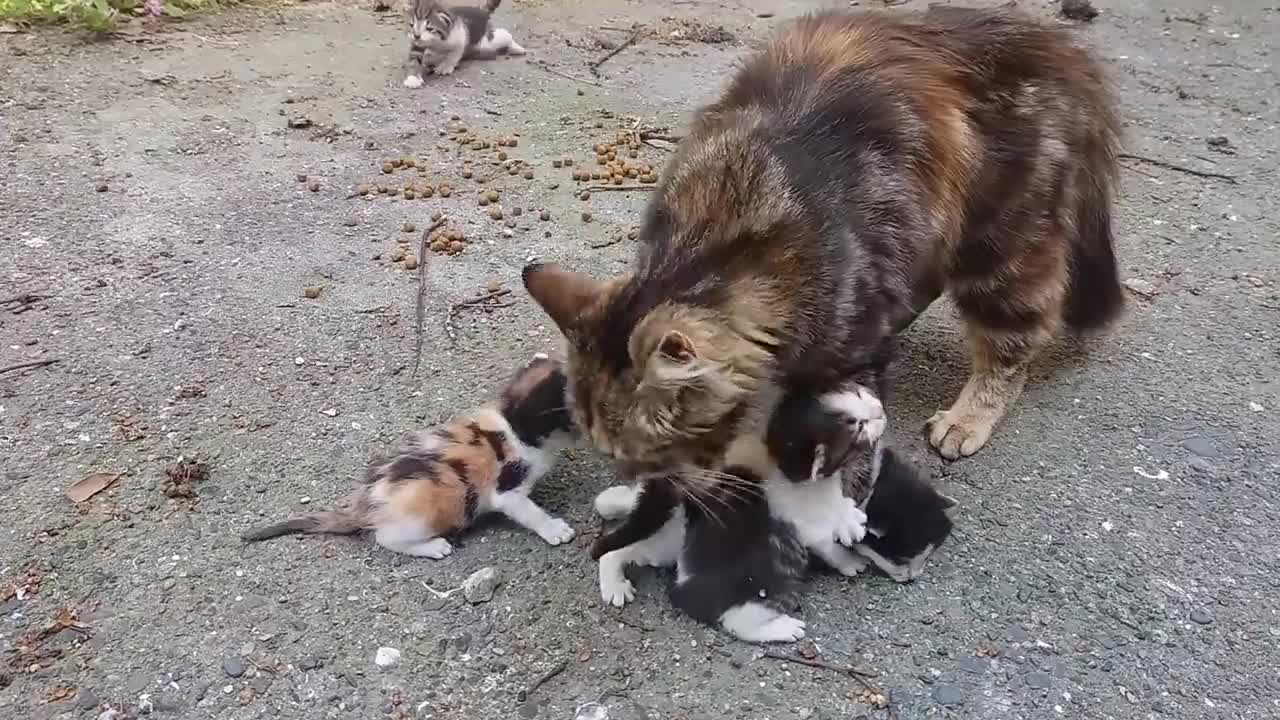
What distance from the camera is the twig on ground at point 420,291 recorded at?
12.2 feet

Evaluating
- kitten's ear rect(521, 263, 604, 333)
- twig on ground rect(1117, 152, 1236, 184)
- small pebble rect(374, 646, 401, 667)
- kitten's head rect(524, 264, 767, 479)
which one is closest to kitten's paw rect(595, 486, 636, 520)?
kitten's head rect(524, 264, 767, 479)

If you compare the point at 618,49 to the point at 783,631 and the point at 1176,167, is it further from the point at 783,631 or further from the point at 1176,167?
the point at 783,631

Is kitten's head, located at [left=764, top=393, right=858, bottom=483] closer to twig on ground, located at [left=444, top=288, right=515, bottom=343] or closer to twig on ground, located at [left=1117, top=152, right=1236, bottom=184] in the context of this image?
twig on ground, located at [left=444, top=288, right=515, bottom=343]

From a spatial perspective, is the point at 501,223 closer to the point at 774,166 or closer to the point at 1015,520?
the point at 774,166

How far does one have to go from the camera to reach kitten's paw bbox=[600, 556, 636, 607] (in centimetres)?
268

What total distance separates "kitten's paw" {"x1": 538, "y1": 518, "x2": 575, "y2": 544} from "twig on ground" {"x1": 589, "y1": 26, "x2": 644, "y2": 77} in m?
4.35

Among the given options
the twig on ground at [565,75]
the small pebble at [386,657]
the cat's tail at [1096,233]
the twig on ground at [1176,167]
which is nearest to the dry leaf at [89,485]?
the small pebble at [386,657]

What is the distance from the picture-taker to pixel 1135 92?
20.4 ft

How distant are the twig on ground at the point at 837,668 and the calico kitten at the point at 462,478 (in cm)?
74

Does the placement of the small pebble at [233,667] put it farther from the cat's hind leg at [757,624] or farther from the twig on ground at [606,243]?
the twig on ground at [606,243]

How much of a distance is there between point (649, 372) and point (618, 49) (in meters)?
5.30

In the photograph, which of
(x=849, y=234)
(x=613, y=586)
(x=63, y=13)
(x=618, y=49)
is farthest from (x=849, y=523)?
(x=63, y=13)

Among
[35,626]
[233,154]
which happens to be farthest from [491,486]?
[233,154]

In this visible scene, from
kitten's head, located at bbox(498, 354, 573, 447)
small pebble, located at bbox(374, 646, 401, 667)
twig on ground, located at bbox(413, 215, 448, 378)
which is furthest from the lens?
twig on ground, located at bbox(413, 215, 448, 378)
